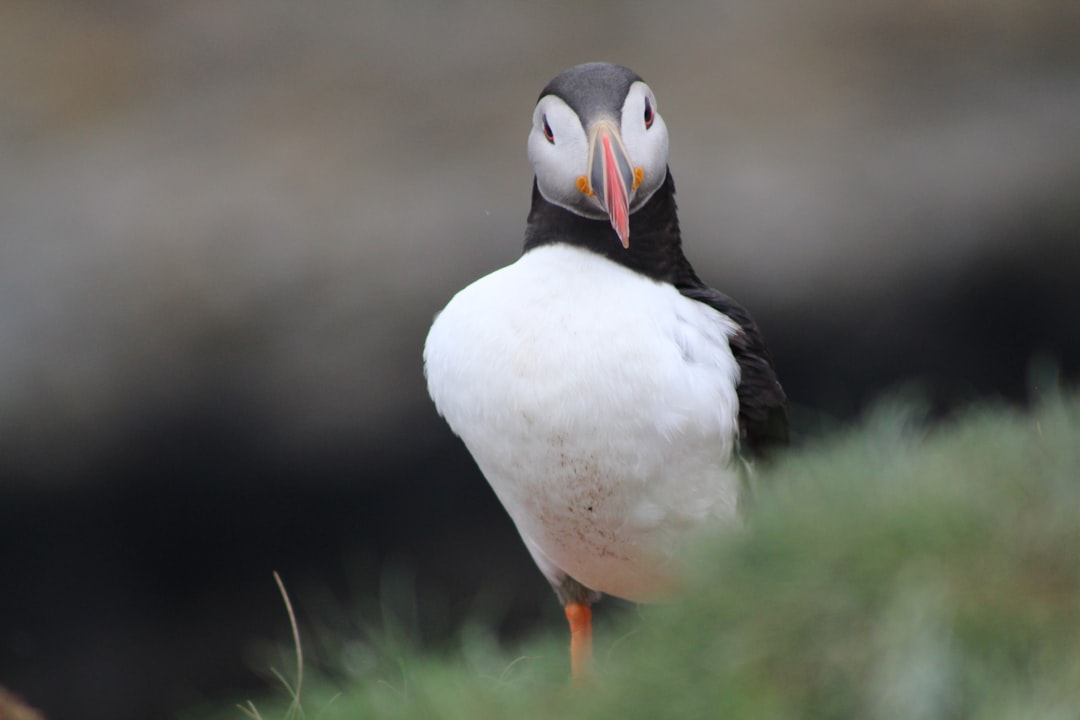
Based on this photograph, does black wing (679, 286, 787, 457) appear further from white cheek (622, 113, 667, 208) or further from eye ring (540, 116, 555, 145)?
eye ring (540, 116, 555, 145)

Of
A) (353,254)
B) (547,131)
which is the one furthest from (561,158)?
(353,254)

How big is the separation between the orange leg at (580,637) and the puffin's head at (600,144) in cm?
84

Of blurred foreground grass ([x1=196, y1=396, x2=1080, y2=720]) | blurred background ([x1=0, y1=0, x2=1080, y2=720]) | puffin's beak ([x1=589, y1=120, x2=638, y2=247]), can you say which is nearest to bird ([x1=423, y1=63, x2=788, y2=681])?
puffin's beak ([x1=589, y1=120, x2=638, y2=247])

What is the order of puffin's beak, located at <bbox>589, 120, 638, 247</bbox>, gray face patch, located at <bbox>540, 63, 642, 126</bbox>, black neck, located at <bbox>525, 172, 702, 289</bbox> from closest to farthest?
puffin's beak, located at <bbox>589, 120, 638, 247</bbox> < gray face patch, located at <bbox>540, 63, 642, 126</bbox> < black neck, located at <bbox>525, 172, 702, 289</bbox>

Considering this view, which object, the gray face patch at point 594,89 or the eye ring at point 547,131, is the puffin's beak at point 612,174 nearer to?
the gray face patch at point 594,89

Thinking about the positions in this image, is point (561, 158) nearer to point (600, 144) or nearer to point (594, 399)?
point (600, 144)

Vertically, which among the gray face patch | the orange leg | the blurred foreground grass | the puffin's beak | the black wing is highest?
the gray face patch

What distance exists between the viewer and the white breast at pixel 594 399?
2850 millimetres

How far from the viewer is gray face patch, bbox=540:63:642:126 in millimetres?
2846

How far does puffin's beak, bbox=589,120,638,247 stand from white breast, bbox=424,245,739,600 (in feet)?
0.75

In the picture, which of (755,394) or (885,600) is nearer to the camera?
(885,600)

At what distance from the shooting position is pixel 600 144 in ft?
9.19

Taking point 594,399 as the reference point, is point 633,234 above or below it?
above

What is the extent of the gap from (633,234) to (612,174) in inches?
13.7
